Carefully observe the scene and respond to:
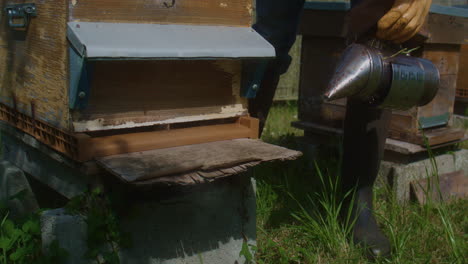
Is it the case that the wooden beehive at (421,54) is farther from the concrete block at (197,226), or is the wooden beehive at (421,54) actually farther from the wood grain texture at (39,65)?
the wood grain texture at (39,65)

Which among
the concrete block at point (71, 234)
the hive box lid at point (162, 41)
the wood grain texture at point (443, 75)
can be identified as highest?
the hive box lid at point (162, 41)

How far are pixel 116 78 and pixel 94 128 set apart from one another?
0.53 feet

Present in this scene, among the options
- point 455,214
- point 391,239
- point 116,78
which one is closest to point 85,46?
point 116,78

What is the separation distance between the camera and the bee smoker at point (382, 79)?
5.04 ft

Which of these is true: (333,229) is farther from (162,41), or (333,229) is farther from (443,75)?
(443,75)

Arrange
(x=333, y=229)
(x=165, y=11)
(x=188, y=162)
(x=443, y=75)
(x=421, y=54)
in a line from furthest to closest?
1. (x=443, y=75)
2. (x=421, y=54)
3. (x=333, y=229)
4. (x=165, y=11)
5. (x=188, y=162)

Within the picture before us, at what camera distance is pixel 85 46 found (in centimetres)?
132

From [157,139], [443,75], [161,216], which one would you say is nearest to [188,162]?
[157,139]

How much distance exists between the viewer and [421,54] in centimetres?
259

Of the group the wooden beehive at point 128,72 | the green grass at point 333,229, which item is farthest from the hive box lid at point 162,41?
the green grass at point 333,229

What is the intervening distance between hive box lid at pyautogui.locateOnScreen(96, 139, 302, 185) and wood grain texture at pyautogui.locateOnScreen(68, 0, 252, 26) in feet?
1.31

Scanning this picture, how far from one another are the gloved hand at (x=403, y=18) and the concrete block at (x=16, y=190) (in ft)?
4.68

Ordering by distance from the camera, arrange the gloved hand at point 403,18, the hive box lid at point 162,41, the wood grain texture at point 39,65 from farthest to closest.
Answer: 1. the gloved hand at point 403,18
2. the wood grain texture at point 39,65
3. the hive box lid at point 162,41

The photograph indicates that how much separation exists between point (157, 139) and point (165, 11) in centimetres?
40
